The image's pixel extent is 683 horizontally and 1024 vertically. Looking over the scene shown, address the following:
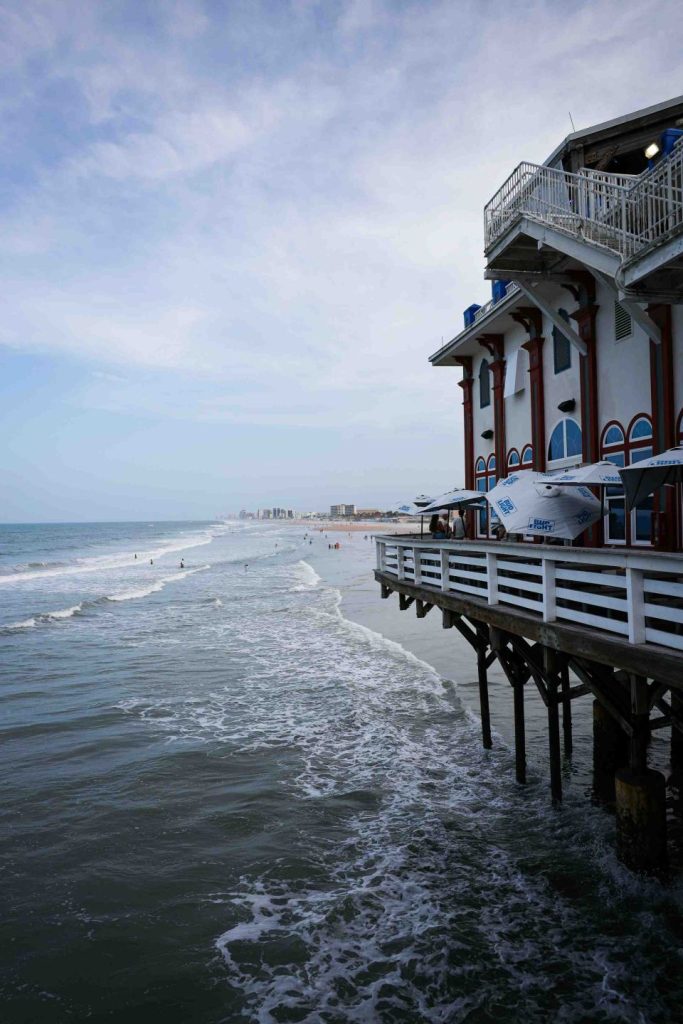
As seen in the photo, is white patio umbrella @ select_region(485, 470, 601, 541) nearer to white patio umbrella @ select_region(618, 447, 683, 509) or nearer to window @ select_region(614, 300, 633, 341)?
white patio umbrella @ select_region(618, 447, 683, 509)

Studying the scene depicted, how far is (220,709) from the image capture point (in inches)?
592

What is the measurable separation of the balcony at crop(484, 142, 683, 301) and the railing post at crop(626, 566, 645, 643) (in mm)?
4118

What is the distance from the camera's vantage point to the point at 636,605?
6.38 metres

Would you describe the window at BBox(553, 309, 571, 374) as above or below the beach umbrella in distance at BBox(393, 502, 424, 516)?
above

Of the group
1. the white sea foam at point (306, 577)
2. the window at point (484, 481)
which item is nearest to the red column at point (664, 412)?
the window at point (484, 481)

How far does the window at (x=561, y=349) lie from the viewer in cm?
1319

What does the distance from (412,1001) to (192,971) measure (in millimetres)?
2149

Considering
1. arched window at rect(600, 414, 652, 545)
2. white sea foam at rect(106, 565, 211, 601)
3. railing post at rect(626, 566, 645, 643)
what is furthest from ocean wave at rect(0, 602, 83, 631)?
railing post at rect(626, 566, 645, 643)

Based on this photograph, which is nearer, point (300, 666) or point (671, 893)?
point (671, 893)

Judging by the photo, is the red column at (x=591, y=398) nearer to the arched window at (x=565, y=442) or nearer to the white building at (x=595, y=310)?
the white building at (x=595, y=310)

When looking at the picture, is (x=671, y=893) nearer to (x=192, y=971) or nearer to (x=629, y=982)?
(x=629, y=982)

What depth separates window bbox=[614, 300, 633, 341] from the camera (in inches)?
443

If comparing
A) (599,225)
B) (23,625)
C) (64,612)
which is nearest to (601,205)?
(599,225)

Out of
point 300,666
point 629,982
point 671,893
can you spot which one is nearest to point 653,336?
point 671,893
